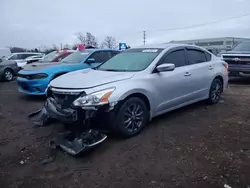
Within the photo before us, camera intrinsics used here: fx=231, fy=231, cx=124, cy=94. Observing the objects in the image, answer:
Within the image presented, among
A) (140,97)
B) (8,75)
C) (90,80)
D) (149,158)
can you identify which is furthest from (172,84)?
(8,75)

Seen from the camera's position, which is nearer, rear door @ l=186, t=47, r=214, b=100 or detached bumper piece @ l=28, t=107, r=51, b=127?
detached bumper piece @ l=28, t=107, r=51, b=127

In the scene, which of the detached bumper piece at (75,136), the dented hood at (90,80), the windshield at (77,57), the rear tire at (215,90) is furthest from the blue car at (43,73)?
the rear tire at (215,90)

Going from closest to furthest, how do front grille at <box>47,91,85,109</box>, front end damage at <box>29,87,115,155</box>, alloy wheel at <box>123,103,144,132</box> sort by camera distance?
front end damage at <box>29,87,115,155</box>, front grille at <box>47,91,85,109</box>, alloy wheel at <box>123,103,144,132</box>

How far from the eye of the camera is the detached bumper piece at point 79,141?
10.9ft

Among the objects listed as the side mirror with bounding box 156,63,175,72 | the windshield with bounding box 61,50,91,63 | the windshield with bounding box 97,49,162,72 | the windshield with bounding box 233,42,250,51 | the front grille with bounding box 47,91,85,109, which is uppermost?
the windshield with bounding box 233,42,250,51

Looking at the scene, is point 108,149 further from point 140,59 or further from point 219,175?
point 140,59

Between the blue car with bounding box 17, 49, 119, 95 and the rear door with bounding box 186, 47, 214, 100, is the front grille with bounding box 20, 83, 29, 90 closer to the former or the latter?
the blue car with bounding box 17, 49, 119, 95

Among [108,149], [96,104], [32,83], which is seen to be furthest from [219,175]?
[32,83]

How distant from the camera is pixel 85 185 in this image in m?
2.77

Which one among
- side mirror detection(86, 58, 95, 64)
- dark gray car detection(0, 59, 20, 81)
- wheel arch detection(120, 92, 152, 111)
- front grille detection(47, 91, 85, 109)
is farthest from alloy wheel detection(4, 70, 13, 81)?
wheel arch detection(120, 92, 152, 111)

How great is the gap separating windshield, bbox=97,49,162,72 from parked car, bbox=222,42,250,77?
588 centimetres

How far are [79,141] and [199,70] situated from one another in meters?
3.24

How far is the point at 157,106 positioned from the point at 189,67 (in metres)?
1.33

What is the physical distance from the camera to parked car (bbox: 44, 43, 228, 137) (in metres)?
3.63
